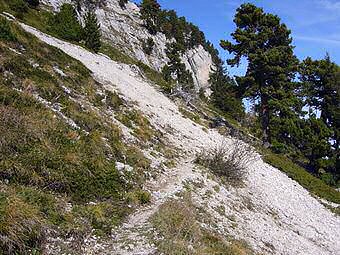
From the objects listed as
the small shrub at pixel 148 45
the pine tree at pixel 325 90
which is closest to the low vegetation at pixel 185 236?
the pine tree at pixel 325 90

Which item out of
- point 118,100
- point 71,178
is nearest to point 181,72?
point 118,100

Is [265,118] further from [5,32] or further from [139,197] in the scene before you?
[139,197]

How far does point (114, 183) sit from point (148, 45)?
73871mm

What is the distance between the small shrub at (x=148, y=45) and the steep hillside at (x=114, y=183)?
58130 mm

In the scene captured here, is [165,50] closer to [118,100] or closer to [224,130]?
[224,130]

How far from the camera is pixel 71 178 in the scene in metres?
10.5

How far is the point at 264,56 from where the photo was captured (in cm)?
3212

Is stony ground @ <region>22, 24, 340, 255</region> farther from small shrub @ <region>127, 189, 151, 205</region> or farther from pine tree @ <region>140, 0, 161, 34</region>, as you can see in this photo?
pine tree @ <region>140, 0, 161, 34</region>

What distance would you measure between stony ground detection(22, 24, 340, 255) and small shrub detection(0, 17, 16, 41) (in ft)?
19.8

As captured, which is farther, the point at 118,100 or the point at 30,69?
the point at 118,100

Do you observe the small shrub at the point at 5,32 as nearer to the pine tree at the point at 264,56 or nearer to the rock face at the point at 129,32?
the pine tree at the point at 264,56

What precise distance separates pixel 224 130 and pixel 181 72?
1966 inches

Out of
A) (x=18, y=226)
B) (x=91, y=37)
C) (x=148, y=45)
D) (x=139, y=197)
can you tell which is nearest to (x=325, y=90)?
(x=91, y=37)

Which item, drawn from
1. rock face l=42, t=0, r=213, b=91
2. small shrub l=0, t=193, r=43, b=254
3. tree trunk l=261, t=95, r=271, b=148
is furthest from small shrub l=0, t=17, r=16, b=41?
rock face l=42, t=0, r=213, b=91
